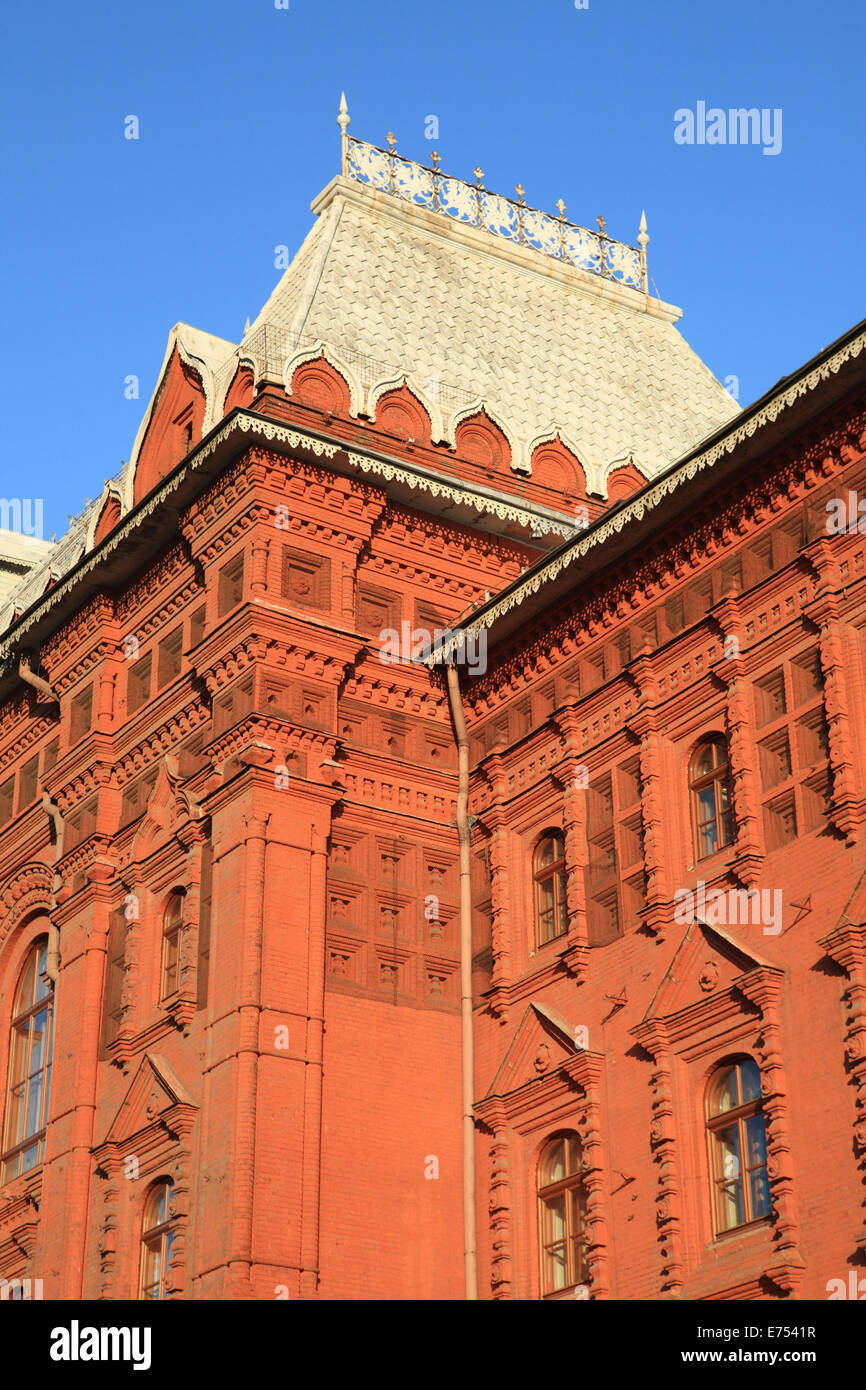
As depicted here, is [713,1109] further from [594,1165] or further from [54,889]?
[54,889]

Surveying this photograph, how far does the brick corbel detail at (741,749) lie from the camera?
1753 centimetres

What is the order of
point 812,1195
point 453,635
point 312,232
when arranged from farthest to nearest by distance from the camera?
point 312,232
point 453,635
point 812,1195

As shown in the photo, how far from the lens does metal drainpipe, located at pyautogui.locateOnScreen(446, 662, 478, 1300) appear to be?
19.4 meters

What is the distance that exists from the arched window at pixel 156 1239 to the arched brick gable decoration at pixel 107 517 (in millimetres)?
7858

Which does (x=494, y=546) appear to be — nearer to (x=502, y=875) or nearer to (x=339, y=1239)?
(x=502, y=875)

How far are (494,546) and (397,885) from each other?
4246mm

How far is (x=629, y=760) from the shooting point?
64.3ft

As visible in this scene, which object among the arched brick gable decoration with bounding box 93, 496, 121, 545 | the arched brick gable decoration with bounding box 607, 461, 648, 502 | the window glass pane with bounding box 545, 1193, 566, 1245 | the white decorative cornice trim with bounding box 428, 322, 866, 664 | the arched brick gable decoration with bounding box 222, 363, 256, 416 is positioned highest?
the arched brick gable decoration with bounding box 607, 461, 648, 502

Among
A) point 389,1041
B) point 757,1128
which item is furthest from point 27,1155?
point 757,1128

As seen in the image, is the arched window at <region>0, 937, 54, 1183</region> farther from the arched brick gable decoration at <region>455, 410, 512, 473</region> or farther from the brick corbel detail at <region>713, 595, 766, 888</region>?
the brick corbel detail at <region>713, 595, 766, 888</region>

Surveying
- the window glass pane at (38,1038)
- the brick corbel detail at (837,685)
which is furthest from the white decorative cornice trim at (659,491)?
the window glass pane at (38,1038)

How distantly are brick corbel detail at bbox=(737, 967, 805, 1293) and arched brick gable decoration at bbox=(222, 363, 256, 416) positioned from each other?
29.0 feet

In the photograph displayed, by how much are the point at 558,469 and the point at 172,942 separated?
715cm

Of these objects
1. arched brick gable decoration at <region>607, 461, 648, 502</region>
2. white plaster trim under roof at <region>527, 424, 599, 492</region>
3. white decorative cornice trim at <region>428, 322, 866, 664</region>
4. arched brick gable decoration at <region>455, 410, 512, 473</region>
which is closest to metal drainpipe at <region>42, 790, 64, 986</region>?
white decorative cornice trim at <region>428, 322, 866, 664</region>
